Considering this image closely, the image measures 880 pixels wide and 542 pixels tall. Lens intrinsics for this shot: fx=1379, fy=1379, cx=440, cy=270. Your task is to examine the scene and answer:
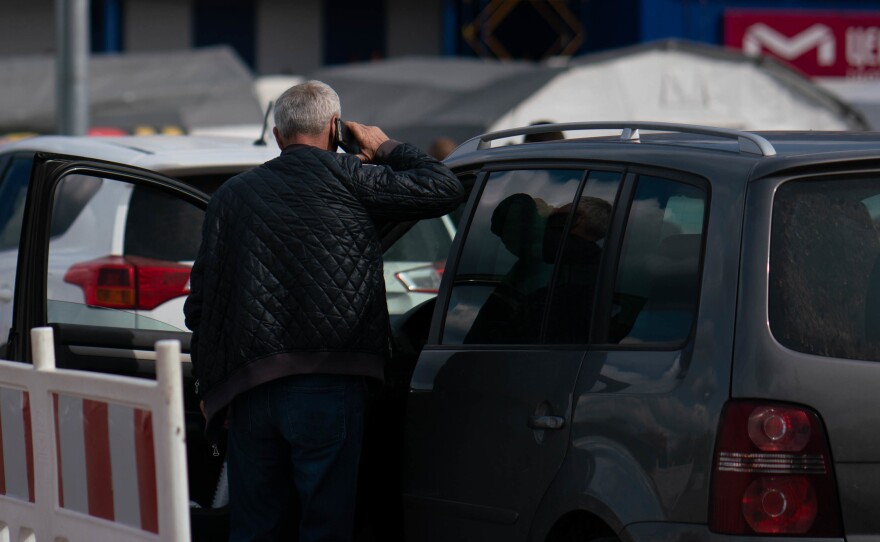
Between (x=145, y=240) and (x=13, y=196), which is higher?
(x=13, y=196)

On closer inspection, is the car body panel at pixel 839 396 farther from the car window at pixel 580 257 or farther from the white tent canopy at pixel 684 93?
the white tent canopy at pixel 684 93

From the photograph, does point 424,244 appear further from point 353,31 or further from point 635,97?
point 353,31

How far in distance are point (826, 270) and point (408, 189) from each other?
1322 mm

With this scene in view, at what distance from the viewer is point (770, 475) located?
9.91ft

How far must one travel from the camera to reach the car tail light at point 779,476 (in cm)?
301

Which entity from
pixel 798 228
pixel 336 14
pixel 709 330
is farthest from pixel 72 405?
pixel 336 14

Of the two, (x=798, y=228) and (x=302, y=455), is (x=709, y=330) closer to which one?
(x=798, y=228)

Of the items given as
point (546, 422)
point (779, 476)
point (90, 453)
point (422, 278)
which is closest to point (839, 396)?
point (779, 476)

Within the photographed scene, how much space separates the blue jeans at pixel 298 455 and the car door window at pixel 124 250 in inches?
70.8

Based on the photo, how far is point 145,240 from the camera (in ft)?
20.3

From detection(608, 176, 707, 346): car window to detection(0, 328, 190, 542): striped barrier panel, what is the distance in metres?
1.12

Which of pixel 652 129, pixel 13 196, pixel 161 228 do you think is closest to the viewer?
pixel 652 129

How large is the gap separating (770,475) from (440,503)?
1.20 m

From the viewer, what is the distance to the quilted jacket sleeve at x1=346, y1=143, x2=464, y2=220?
13.1ft
